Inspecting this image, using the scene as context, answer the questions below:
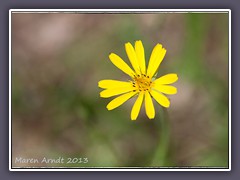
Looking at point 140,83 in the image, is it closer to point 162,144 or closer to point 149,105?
point 149,105

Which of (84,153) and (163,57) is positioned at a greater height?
(163,57)

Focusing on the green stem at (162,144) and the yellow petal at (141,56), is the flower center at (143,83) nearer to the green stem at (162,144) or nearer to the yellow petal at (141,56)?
the yellow petal at (141,56)

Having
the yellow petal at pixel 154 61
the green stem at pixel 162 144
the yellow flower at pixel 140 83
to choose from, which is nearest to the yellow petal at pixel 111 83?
the yellow flower at pixel 140 83

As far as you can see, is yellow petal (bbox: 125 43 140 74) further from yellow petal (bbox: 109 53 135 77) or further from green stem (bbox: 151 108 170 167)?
green stem (bbox: 151 108 170 167)
